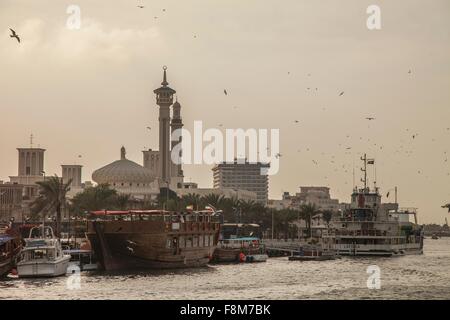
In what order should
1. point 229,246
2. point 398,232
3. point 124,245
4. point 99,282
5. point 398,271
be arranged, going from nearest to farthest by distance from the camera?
point 99,282 < point 124,245 < point 398,271 < point 229,246 < point 398,232

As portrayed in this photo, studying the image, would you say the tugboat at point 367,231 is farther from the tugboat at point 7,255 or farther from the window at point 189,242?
the tugboat at point 7,255

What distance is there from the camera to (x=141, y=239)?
96.6 m

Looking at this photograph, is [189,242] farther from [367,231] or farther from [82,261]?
[367,231]

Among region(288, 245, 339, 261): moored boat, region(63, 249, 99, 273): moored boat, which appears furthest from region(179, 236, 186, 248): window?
region(288, 245, 339, 261): moored boat

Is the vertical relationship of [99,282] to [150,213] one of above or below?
below

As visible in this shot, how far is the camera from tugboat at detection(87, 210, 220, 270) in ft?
314

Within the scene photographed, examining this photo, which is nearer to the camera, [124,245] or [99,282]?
[99,282]
